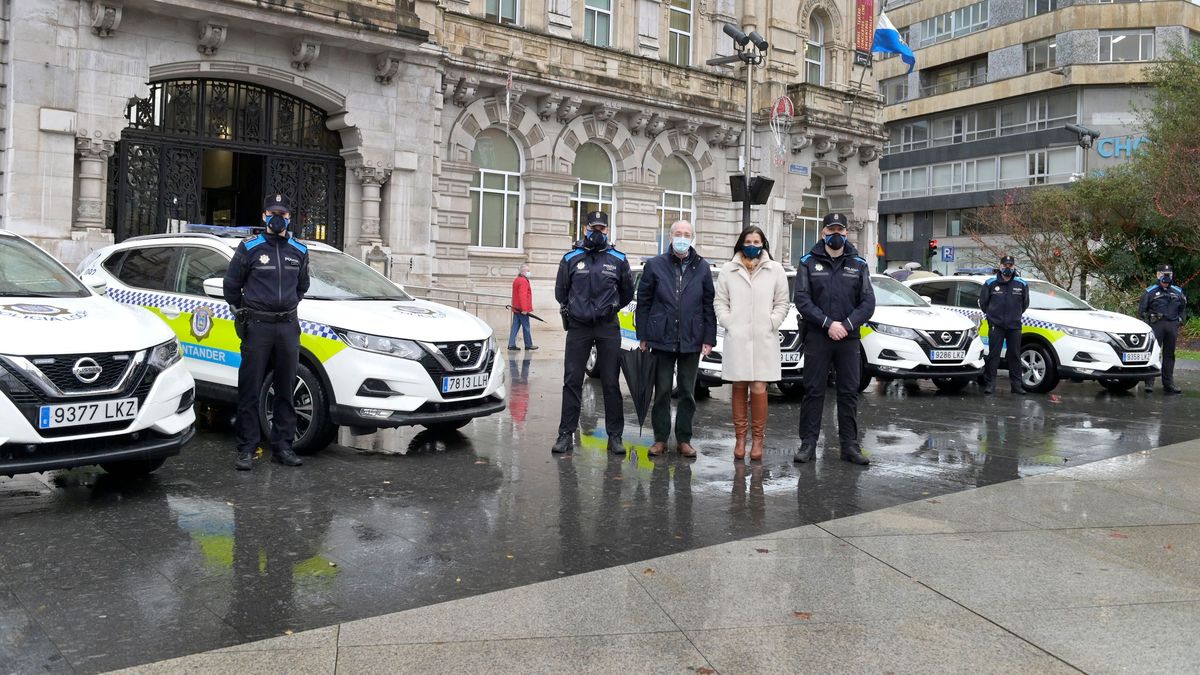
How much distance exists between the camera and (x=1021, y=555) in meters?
5.68

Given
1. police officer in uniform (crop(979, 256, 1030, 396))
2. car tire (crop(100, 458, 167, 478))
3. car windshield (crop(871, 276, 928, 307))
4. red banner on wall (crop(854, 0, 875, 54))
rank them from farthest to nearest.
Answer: red banner on wall (crop(854, 0, 875, 54)) → car windshield (crop(871, 276, 928, 307)) → police officer in uniform (crop(979, 256, 1030, 396)) → car tire (crop(100, 458, 167, 478))

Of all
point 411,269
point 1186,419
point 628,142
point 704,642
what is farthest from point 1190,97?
point 704,642

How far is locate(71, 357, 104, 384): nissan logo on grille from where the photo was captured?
20.2ft

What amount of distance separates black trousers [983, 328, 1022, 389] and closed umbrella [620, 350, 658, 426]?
23.5ft

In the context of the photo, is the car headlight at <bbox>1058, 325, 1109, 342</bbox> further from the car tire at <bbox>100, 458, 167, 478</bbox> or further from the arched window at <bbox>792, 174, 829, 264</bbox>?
the arched window at <bbox>792, 174, 829, 264</bbox>

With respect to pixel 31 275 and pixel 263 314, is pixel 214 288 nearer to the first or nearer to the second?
pixel 263 314

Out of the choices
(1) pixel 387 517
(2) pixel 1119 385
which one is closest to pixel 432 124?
(2) pixel 1119 385

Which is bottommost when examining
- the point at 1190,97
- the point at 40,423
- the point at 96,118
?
the point at 40,423

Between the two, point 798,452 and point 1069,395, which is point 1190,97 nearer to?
point 1069,395

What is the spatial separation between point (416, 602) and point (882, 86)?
63941 millimetres

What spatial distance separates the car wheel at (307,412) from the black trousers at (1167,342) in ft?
39.2

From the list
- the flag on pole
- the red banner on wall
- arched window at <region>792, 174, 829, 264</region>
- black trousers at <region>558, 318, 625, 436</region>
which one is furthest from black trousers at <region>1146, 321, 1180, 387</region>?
the red banner on wall

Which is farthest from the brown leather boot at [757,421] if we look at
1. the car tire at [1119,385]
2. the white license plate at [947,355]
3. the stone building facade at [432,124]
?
the stone building facade at [432,124]

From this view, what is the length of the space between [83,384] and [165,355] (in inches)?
27.0
